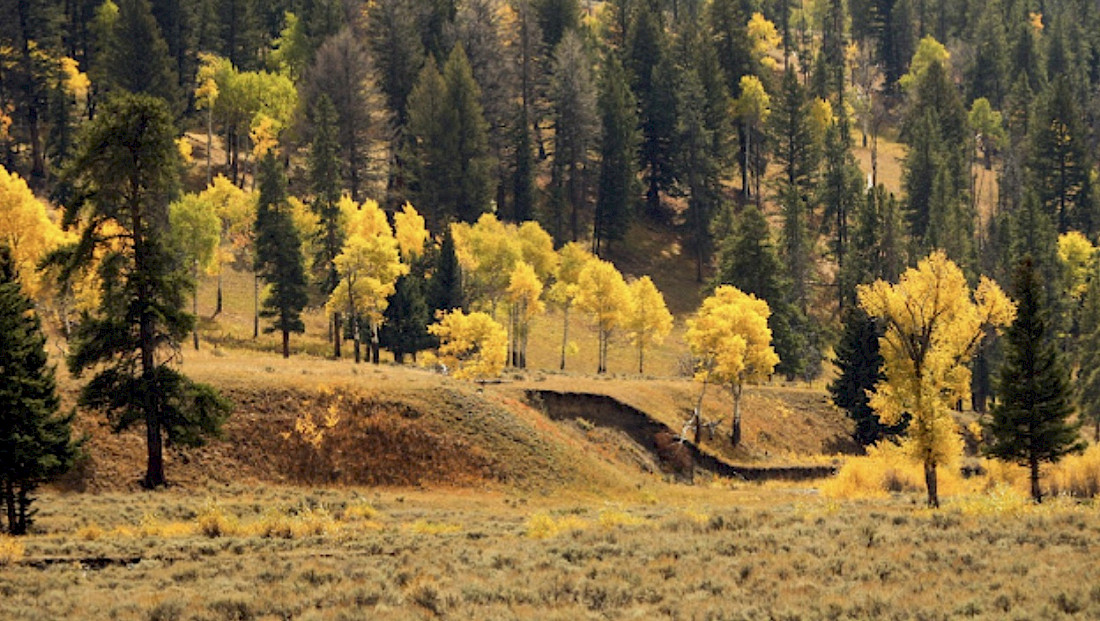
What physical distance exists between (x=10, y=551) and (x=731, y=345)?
161 ft

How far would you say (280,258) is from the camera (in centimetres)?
8056

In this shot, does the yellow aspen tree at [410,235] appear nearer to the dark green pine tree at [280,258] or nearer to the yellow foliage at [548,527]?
the dark green pine tree at [280,258]

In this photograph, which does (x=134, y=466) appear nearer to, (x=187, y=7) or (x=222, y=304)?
(x=222, y=304)

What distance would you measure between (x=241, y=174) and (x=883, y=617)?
320 ft

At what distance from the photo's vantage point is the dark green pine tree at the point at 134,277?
43.7m

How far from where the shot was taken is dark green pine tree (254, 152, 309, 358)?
80.4 metres

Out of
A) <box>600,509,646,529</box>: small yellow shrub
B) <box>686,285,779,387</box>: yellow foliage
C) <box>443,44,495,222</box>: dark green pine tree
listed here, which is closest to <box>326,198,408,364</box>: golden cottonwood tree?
<box>686,285,779,387</box>: yellow foliage

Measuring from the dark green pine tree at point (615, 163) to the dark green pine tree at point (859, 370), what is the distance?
3942cm

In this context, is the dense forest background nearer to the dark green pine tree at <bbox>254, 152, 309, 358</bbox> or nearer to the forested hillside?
the forested hillside

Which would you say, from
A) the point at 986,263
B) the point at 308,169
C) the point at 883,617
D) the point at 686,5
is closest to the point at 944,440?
the point at 883,617

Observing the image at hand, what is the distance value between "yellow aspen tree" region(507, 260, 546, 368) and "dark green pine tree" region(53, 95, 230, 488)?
142ft

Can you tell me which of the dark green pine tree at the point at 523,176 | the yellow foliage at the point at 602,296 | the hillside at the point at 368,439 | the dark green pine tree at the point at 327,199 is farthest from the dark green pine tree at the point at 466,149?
the hillside at the point at 368,439

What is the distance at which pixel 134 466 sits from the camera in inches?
1842

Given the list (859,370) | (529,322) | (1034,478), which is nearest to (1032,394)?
(1034,478)
